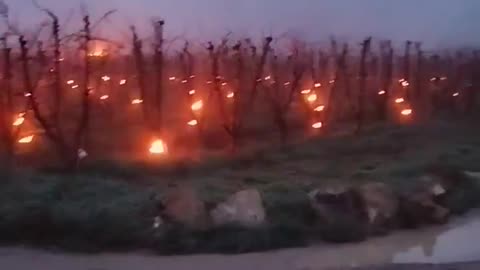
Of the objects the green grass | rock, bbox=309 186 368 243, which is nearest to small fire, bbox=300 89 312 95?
the green grass

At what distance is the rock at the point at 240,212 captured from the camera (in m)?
8.42

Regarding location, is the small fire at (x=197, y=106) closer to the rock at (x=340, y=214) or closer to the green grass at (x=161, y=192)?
the green grass at (x=161, y=192)

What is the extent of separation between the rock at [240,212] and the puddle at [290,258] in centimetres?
42

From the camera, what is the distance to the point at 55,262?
25.4 feet

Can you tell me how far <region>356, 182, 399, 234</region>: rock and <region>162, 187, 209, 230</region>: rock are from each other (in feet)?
5.14

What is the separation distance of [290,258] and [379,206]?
1.51m

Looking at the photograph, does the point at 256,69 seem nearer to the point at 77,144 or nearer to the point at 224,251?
the point at 77,144

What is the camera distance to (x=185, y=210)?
8414 mm

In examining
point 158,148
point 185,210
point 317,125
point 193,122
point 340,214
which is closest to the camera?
point 185,210

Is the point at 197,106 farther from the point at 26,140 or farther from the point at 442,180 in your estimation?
the point at 442,180

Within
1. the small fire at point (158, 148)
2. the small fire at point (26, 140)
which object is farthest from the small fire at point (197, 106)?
the small fire at point (26, 140)

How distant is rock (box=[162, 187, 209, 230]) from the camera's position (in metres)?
8.31

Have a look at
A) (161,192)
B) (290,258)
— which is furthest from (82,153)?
(290,258)

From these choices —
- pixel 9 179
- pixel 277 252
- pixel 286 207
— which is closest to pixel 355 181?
pixel 286 207
